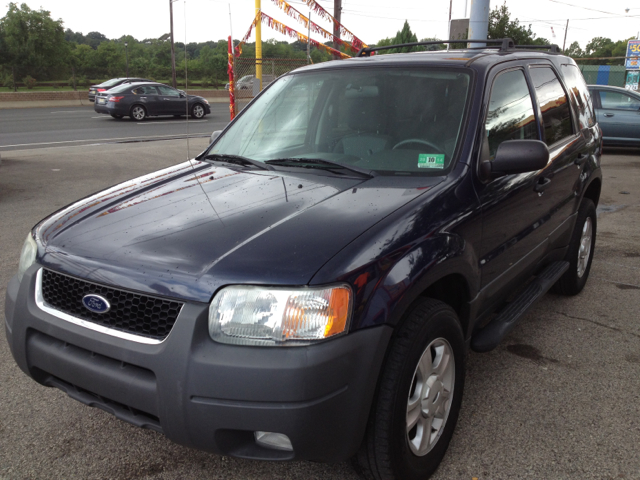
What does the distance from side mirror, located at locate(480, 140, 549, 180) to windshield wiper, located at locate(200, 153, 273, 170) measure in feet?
3.79

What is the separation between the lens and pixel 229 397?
1989mm

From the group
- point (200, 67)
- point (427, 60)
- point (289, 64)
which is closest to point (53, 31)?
point (200, 67)

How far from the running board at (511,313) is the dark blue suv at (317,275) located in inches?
0.6

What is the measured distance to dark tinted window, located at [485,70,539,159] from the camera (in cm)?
318

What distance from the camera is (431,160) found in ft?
9.73

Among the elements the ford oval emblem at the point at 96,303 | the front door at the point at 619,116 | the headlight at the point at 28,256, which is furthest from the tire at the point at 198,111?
the ford oval emblem at the point at 96,303

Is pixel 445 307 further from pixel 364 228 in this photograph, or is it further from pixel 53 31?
pixel 53 31

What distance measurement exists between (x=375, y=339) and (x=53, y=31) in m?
58.1

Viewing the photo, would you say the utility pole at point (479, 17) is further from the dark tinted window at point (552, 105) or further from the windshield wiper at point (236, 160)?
the windshield wiper at point (236, 160)

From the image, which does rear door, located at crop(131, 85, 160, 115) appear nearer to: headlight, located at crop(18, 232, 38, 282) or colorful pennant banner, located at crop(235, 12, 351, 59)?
colorful pennant banner, located at crop(235, 12, 351, 59)

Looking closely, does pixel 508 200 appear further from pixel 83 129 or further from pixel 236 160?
pixel 83 129

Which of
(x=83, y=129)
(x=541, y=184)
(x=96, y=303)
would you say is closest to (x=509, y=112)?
(x=541, y=184)

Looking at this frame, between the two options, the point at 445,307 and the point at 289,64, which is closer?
the point at 445,307

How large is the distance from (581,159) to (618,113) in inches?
428
